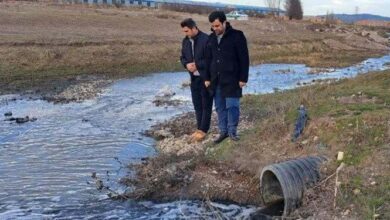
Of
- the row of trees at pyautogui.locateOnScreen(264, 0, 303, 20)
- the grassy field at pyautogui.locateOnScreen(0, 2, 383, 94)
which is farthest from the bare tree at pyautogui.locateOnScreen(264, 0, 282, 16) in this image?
the grassy field at pyautogui.locateOnScreen(0, 2, 383, 94)

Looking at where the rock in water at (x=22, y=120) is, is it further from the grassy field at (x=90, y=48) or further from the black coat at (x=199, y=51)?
the black coat at (x=199, y=51)

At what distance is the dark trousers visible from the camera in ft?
35.7

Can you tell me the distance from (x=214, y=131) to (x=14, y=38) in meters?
22.9

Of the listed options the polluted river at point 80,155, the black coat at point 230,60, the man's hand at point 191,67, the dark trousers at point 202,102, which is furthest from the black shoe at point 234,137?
the polluted river at point 80,155

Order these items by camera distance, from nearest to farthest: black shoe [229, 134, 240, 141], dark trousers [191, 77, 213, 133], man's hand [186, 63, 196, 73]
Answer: black shoe [229, 134, 240, 141]
man's hand [186, 63, 196, 73]
dark trousers [191, 77, 213, 133]

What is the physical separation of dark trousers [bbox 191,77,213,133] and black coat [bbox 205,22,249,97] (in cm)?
95

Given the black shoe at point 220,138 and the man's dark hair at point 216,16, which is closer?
the man's dark hair at point 216,16

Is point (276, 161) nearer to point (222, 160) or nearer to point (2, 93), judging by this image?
point (222, 160)

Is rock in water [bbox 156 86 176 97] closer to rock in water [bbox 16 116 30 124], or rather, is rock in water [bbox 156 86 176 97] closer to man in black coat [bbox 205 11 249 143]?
rock in water [bbox 16 116 30 124]

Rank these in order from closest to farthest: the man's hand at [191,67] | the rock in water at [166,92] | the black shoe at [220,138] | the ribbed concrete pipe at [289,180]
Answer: the ribbed concrete pipe at [289,180] < the black shoe at [220,138] < the man's hand at [191,67] < the rock in water at [166,92]

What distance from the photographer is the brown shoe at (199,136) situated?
1128 centimetres

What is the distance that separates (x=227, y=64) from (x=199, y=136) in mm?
2227

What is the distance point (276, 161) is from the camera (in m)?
8.80

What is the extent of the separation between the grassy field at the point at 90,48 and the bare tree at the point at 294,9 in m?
56.0
